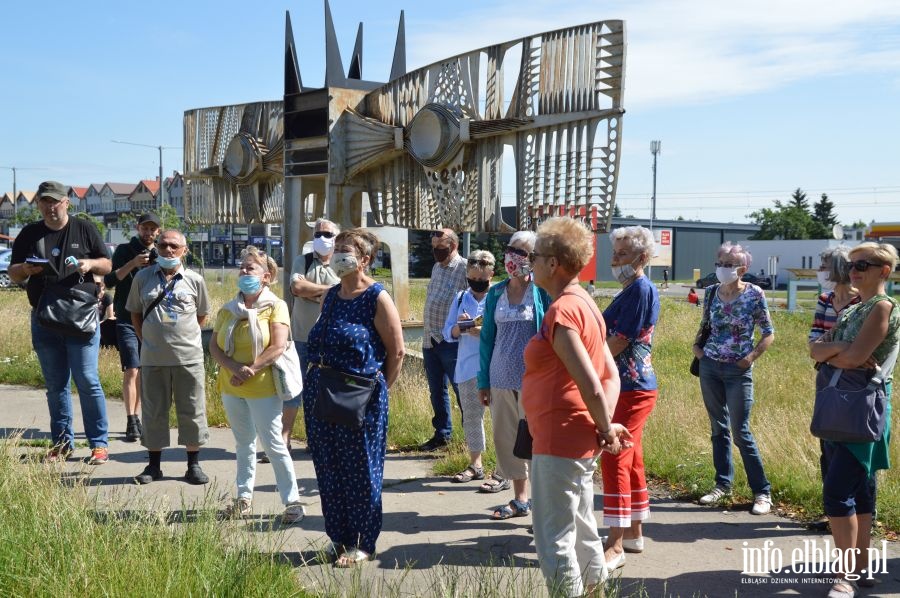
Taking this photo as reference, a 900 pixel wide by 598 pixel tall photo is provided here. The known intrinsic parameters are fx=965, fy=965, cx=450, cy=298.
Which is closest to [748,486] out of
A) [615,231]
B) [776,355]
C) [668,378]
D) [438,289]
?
[615,231]

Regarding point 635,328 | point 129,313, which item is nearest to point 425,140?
point 129,313

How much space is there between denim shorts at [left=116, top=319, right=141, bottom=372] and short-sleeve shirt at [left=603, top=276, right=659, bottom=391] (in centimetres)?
482

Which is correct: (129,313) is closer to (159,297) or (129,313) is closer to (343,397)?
(159,297)

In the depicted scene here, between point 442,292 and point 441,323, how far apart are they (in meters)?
0.26

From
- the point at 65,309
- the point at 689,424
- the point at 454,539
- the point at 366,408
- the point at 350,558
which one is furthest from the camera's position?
the point at 689,424

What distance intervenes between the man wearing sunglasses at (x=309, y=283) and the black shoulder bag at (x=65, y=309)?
156 centimetres

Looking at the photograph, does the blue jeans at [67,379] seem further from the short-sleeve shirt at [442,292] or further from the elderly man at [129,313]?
the short-sleeve shirt at [442,292]

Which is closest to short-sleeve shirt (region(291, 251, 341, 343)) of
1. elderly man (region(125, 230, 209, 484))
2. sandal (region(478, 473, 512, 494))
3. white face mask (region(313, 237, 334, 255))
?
white face mask (region(313, 237, 334, 255))

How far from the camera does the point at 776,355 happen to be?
14531 mm

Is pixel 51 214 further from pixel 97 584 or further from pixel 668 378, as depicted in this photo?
pixel 668 378

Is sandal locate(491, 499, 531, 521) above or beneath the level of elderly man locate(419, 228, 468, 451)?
beneath

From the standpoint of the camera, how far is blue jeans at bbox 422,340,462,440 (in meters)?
7.85

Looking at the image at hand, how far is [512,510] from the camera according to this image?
6.13 m

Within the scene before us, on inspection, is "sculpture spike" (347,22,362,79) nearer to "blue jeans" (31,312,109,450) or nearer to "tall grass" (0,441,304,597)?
"blue jeans" (31,312,109,450)
